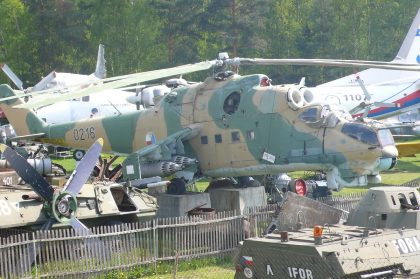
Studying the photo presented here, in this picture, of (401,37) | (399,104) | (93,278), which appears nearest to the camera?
(93,278)

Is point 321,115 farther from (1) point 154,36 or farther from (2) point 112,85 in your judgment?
(1) point 154,36

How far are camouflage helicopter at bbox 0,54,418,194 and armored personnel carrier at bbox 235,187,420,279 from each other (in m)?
5.41

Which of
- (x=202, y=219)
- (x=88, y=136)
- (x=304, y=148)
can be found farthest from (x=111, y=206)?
(x=88, y=136)

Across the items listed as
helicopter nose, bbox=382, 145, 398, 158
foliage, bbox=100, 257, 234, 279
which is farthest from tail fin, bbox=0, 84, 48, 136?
helicopter nose, bbox=382, 145, 398, 158

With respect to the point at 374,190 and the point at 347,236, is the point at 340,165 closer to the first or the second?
the point at 374,190

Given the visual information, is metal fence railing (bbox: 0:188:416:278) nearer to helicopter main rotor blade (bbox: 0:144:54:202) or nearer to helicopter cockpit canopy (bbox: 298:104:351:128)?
helicopter main rotor blade (bbox: 0:144:54:202)

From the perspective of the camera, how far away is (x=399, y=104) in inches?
1489

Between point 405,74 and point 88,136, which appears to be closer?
point 88,136

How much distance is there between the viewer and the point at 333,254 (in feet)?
34.6

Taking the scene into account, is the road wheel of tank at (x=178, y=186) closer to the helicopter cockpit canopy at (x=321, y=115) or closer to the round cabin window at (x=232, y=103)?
the round cabin window at (x=232, y=103)

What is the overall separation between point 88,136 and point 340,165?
26.2 feet

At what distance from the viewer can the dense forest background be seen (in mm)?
57219

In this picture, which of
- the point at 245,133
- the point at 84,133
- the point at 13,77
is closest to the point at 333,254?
the point at 245,133

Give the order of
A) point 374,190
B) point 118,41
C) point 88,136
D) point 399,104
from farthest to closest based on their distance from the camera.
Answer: point 118,41 < point 399,104 < point 88,136 < point 374,190
